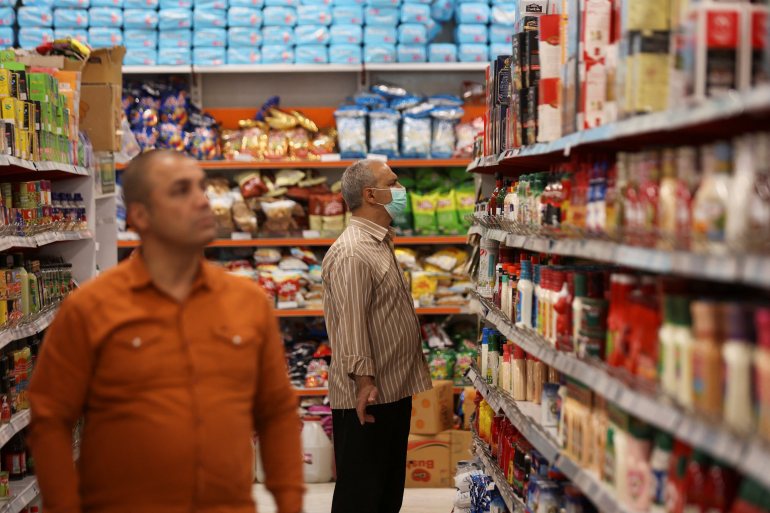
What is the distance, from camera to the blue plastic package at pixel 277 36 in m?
7.88

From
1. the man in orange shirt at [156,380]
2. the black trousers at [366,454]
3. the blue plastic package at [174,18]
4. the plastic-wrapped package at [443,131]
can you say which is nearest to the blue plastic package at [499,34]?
the plastic-wrapped package at [443,131]

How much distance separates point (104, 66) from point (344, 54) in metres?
2.06

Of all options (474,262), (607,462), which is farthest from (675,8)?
(474,262)

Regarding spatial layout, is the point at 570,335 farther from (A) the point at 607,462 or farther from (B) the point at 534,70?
(B) the point at 534,70

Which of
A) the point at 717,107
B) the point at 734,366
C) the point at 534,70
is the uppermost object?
the point at 534,70

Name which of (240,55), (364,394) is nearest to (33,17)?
(240,55)

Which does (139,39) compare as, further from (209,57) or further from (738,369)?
(738,369)

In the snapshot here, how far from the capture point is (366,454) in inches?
189

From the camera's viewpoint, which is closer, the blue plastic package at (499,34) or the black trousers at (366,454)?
the black trousers at (366,454)

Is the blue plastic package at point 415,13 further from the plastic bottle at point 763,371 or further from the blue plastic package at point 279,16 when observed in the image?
the plastic bottle at point 763,371

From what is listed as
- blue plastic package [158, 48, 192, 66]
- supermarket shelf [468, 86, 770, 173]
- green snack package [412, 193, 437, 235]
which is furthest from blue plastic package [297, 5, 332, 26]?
supermarket shelf [468, 86, 770, 173]

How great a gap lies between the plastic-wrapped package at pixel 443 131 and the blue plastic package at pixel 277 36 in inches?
47.6

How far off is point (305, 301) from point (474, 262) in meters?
2.35

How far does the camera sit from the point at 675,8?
263 centimetres
